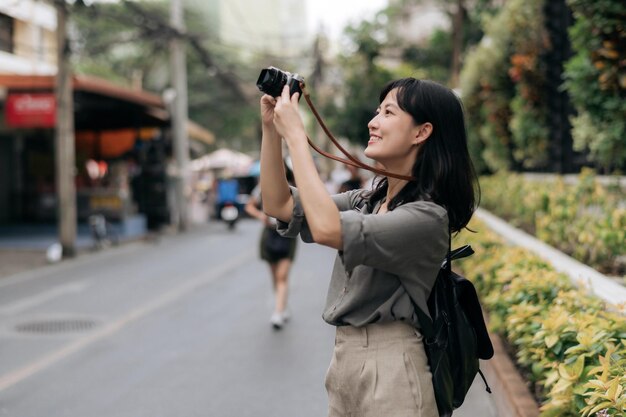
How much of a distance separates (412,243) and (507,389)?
2974 millimetres

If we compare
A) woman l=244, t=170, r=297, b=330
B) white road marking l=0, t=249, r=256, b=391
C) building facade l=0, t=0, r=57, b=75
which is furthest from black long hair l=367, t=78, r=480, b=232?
building facade l=0, t=0, r=57, b=75

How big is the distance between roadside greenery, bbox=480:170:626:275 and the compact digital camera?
4.29 metres

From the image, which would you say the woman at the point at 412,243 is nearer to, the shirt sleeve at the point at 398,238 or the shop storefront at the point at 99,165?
the shirt sleeve at the point at 398,238

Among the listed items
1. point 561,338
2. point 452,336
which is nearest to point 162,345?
point 561,338

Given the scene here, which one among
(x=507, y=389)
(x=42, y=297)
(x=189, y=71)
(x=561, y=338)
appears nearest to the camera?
(x=561, y=338)

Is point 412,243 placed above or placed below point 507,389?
above

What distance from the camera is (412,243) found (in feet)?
6.90

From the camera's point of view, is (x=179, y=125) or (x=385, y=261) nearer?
(x=385, y=261)

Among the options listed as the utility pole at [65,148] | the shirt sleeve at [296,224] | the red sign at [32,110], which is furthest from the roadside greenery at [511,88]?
the shirt sleeve at [296,224]

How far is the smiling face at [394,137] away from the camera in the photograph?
7.49ft

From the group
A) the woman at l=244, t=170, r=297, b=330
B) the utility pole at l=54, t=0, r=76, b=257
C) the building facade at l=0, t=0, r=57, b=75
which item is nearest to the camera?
the woman at l=244, t=170, r=297, b=330

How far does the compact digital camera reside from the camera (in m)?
2.09

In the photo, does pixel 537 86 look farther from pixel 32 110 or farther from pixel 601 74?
pixel 32 110

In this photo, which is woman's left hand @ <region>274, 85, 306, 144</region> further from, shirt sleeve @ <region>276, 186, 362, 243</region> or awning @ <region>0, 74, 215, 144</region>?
awning @ <region>0, 74, 215, 144</region>
